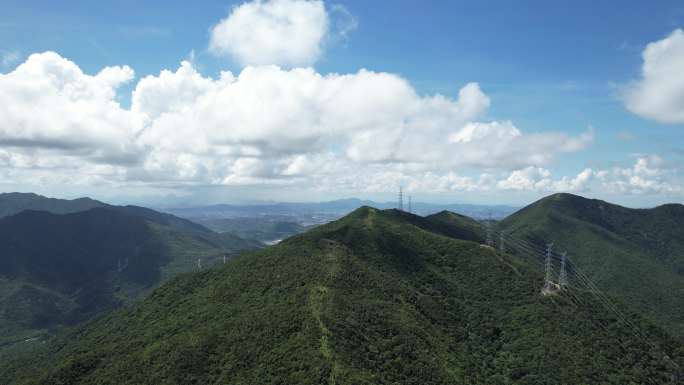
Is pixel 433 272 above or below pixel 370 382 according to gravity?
above

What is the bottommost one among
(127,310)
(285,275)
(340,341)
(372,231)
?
(127,310)

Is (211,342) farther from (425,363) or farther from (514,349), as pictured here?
(514,349)

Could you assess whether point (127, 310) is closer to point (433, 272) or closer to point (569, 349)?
point (433, 272)

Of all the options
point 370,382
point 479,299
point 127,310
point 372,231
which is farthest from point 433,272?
point 127,310

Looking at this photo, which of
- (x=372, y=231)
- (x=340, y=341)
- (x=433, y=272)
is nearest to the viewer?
(x=340, y=341)

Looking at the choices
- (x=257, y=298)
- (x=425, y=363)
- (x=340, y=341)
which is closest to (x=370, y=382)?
(x=340, y=341)

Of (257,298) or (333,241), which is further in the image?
Answer: (333,241)

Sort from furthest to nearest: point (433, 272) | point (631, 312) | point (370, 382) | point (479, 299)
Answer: point (433, 272), point (479, 299), point (631, 312), point (370, 382)
